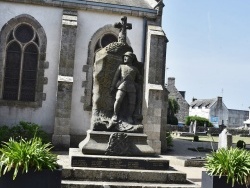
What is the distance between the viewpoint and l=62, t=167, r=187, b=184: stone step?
777 centimetres

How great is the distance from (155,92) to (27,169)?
1070cm

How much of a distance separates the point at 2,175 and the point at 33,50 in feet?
37.3

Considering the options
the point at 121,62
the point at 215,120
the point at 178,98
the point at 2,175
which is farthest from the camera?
the point at 215,120

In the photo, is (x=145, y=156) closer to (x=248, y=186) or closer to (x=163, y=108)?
(x=248, y=186)

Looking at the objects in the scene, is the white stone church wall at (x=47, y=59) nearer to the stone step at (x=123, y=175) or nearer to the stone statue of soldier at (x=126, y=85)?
the stone statue of soldier at (x=126, y=85)

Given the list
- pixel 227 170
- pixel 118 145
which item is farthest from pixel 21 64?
pixel 227 170

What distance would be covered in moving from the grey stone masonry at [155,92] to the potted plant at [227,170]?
357 inches

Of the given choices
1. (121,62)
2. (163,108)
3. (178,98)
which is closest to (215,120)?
(178,98)

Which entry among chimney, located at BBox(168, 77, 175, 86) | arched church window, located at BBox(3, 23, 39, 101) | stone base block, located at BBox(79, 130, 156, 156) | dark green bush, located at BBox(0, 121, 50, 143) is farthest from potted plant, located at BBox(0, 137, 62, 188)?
chimney, located at BBox(168, 77, 175, 86)

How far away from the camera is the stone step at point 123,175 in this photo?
306 inches

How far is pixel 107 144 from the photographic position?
859 cm

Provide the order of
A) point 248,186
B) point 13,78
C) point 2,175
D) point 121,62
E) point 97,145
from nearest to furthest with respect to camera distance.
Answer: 1. point 2,175
2. point 248,186
3. point 97,145
4. point 121,62
5. point 13,78

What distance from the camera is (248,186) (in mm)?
6422

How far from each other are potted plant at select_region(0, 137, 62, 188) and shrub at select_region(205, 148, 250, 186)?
281 cm
